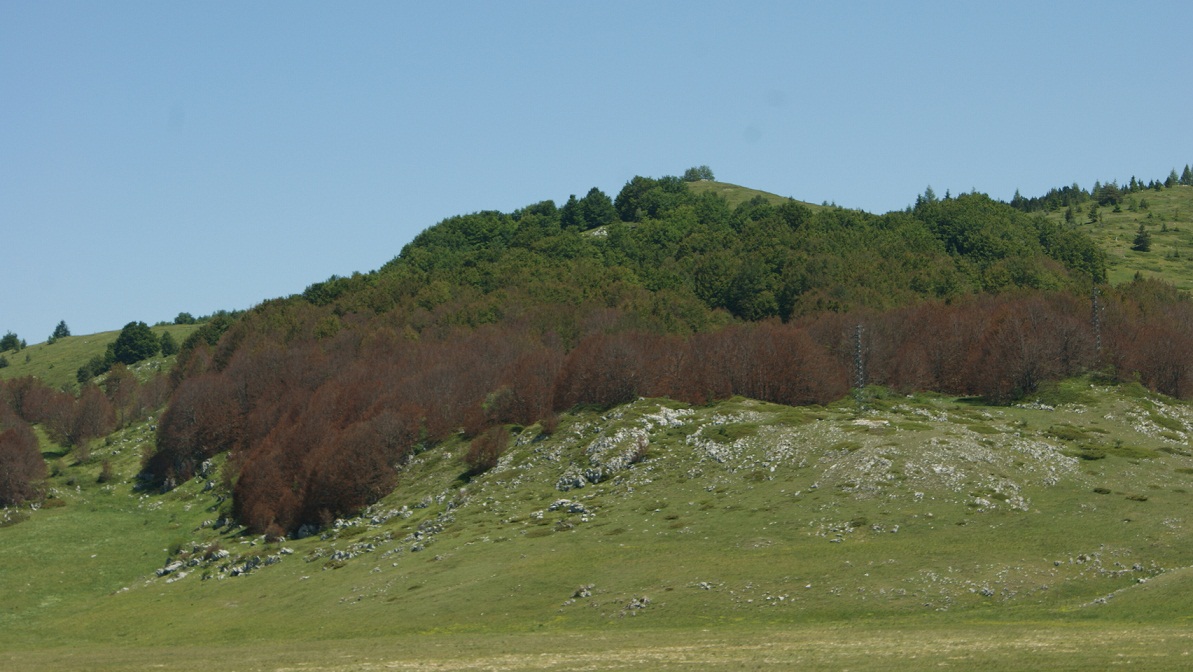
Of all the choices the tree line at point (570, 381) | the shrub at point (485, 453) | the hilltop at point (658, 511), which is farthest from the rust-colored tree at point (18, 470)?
the shrub at point (485, 453)

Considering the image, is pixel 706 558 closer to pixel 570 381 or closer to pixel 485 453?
pixel 485 453

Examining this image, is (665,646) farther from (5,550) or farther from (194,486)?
(194,486)

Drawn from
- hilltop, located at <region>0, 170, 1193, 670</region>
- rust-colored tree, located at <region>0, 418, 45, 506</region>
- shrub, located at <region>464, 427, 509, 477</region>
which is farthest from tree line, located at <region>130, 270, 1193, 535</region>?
rust-colored tree, located at <region>0, 418, 45, 506</region>

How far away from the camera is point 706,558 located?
2948 inches

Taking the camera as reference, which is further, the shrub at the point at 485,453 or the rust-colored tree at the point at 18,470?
the rust-colored tree at the point at 18,470

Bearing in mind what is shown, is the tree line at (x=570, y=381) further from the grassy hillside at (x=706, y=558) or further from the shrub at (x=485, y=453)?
the grassy hillside at (x=706, y=558)

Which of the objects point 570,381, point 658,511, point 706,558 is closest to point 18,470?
point 570,381

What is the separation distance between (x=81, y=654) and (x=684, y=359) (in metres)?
91.7

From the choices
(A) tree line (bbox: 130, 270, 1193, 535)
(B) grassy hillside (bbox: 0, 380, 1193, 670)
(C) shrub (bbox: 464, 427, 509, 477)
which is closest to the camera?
(B) grassy hillside (bbox: 0, 380, 1193, 670)

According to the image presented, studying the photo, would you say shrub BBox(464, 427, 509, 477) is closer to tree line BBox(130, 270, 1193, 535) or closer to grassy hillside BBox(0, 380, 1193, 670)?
tree line BBox(130, 270, 1193, 535)

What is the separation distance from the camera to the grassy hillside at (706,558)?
54.6 m

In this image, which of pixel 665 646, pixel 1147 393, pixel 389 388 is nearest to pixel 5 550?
pixel 389 388

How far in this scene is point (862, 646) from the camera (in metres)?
49.4

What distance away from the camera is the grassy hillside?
179ft
